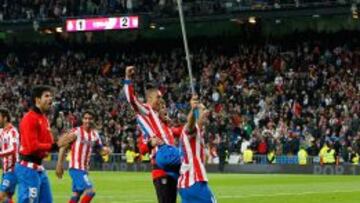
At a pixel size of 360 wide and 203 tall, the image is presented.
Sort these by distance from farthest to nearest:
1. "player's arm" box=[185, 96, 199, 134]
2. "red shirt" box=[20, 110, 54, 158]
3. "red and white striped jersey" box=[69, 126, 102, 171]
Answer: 1. "red and white striped jersey" box=[69, 126, 102, 171]
2. "red shirt" box=[20, 110, 54, 158]
3. "player's arm" box=[185, 96, 199, 134]

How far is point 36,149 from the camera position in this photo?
538 inches

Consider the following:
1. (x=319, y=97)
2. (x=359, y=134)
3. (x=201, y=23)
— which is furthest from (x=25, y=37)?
(x=359, y=134)

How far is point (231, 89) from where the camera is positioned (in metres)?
51.6

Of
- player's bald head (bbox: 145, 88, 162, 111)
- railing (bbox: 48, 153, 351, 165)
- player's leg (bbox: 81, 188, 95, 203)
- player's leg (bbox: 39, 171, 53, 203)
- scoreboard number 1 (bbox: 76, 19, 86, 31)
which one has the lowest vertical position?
railing (bbox: 48, 153, 351, 165)

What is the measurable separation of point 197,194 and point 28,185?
94.8 inches

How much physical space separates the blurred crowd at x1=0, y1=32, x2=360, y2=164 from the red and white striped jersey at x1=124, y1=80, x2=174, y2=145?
25109 mm

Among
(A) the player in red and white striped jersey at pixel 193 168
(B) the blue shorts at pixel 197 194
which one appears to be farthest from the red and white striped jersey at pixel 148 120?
(B) the blue shorts at pixel 197 194

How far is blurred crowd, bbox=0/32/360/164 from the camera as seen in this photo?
45125mm

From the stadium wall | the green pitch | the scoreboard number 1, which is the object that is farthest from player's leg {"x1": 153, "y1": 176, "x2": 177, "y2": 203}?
the scoreboard number 1

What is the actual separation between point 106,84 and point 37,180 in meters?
44.4

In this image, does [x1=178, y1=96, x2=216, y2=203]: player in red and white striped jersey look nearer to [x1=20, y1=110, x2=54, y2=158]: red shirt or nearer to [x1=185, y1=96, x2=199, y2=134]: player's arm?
[x1=185, y1=96, x2=199, y2=134]: player's arm

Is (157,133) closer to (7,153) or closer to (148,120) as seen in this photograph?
(148,120)

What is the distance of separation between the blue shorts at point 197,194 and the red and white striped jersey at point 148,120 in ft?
8.15

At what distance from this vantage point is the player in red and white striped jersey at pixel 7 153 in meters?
19.8
